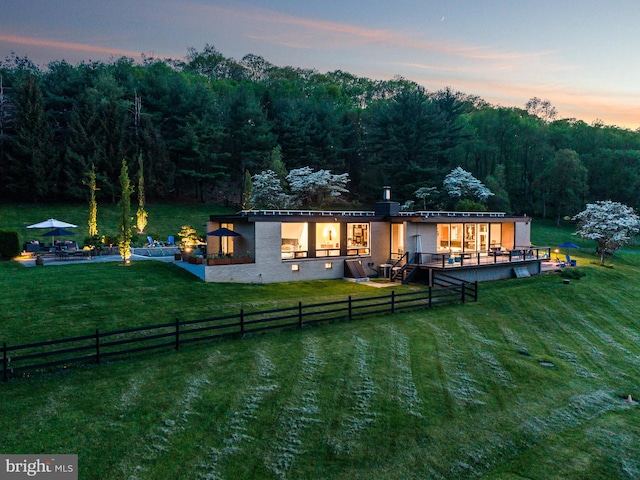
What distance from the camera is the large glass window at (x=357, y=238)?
23.8 meters

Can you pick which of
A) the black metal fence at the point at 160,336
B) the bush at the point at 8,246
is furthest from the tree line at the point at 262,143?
the black metal fence at the point at 160,336

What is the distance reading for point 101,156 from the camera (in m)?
40.7

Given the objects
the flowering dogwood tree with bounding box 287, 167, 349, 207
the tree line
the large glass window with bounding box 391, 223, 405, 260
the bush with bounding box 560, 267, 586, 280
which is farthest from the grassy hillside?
the bush with bounding box 560, 267, 586, 280

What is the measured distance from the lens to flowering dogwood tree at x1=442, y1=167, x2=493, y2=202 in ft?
145

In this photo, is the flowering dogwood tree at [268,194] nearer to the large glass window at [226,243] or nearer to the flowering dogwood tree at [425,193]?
the flowering dogwood tree at [425,193]

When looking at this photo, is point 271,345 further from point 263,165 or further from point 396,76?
point 396,76

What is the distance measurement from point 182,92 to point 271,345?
150 ft

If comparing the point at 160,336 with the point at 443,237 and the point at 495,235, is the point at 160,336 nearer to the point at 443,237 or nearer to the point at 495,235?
the point at 443,237

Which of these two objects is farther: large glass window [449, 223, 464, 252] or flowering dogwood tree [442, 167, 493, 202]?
flowering dogwood tree [442, 167, 493, 202]

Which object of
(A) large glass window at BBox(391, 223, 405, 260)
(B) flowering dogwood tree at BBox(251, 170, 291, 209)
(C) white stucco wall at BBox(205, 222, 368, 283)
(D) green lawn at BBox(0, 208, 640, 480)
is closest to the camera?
(D) green lawn at BBox(0, 208, 640, 480)

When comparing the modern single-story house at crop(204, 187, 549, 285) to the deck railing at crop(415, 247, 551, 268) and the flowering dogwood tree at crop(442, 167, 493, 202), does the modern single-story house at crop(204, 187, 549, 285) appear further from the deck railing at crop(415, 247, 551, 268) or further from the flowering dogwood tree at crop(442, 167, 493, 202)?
the flowering dogwood tree at crop(442, 167, 493, 202)

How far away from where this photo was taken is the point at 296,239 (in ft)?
73.3

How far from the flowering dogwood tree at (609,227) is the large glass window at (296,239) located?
76.7 ft

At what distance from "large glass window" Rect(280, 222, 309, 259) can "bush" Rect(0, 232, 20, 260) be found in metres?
15.2
